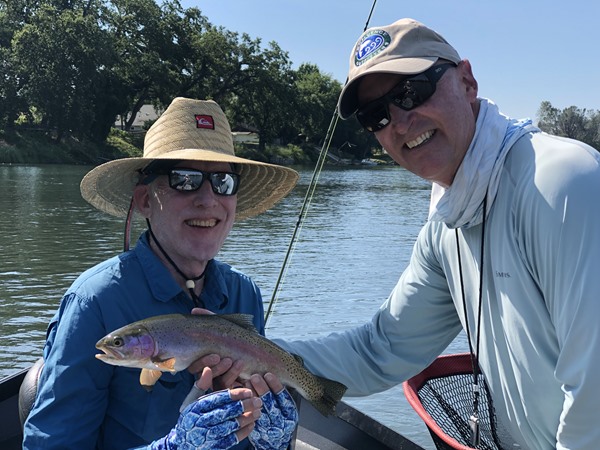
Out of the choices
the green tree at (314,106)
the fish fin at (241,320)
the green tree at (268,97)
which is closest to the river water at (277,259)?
the fish fin at (241,320)

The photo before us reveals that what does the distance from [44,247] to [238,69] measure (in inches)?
1960

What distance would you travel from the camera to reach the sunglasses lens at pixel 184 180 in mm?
2857

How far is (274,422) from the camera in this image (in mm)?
2699

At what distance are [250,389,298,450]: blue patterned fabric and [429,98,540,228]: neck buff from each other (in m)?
0.99

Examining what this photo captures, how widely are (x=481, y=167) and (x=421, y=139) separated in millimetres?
284

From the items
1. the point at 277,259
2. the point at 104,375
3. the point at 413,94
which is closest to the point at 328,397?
the point at 104,375

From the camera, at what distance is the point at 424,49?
2764 mm

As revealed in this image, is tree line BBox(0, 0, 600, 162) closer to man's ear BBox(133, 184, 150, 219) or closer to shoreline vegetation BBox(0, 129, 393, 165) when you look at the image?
shoreline vegetation BBox(0, 129, 393, 165)

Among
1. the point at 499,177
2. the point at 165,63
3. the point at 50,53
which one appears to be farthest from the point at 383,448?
the point at 165,63

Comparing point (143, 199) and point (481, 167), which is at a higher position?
point (481, 167)

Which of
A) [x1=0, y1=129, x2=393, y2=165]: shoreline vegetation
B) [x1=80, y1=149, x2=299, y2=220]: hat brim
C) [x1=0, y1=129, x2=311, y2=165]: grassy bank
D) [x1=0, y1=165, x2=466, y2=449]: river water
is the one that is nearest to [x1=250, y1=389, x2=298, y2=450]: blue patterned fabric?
[x1=80, y1=149, x2=299, y2=220]: hat brim

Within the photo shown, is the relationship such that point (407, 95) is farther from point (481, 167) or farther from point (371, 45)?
point (481, 167)

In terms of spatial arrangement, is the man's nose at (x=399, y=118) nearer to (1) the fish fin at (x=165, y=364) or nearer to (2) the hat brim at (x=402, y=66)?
(2) the hat brim at (x=402, y=66)

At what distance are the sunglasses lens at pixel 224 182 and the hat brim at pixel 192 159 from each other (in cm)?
6
